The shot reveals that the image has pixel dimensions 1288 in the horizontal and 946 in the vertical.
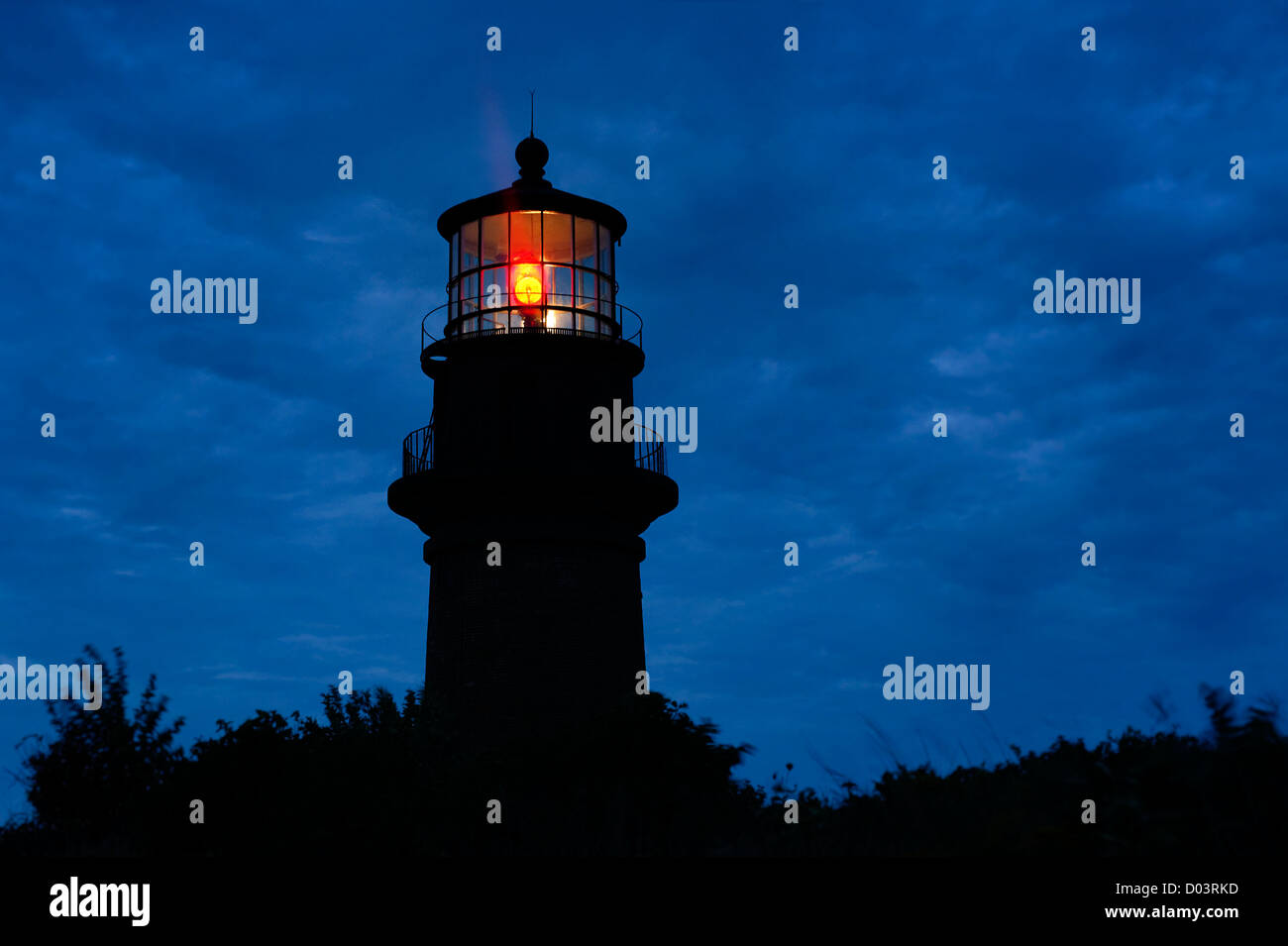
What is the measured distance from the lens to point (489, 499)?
98.5 ft

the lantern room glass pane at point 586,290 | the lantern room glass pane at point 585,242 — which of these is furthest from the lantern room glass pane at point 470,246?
the lantern room glass pane at point 586,290

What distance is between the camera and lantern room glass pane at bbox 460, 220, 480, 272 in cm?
3138

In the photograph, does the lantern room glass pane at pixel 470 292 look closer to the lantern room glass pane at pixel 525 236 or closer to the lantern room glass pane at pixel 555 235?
the lantern room glass pane at pixel 525 236

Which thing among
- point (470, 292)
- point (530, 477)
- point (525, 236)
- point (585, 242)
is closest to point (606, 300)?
point (585, 242)

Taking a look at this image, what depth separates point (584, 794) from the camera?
890 inches

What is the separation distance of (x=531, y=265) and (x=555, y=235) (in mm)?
874

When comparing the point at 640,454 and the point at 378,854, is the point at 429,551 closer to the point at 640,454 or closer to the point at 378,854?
the point at 640,454

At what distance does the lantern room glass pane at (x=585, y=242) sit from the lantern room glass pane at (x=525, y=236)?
33.7 inches

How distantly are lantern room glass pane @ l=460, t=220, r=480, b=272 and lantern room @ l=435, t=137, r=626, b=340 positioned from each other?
0.07ft

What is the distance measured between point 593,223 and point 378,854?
17.4m

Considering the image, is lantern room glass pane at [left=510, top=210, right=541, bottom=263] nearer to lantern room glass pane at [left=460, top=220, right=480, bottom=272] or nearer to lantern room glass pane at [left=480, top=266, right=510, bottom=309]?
lantern room glass pane at [left=480, top=266, right=510, bottom=309]

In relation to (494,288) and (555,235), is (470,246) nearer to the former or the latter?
(494,288)
